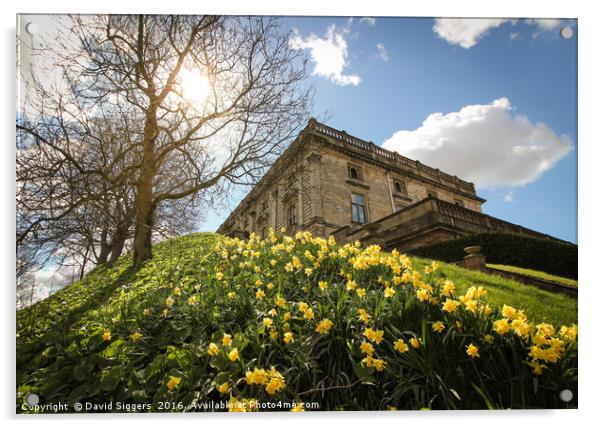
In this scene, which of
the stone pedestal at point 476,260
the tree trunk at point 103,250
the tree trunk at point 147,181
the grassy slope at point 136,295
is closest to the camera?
the grassy slope at point 136,295

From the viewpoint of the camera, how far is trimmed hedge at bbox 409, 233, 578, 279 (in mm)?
2707

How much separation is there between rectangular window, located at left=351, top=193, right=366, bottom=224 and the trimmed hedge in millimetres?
3912

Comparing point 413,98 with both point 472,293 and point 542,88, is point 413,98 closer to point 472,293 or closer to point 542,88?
point 542,88

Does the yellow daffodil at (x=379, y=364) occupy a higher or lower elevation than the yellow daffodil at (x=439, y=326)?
lower

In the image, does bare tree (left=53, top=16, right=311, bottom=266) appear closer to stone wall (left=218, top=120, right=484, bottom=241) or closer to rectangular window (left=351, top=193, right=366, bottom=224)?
stone wall (left=218, top=120, right=484, bottom=241)

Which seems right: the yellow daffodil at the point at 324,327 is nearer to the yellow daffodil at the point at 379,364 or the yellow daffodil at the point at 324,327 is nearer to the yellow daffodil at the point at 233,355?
the yellow daffodil at the point at 379,364

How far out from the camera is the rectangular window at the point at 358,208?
11.5 metres

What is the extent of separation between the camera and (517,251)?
5406 millimetres

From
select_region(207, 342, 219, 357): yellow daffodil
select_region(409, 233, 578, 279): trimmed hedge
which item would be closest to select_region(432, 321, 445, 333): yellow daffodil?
select_region(207, 342, 219, 357): yellow daffodil

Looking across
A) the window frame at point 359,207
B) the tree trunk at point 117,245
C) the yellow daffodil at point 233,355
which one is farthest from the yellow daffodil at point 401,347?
the window frame at point 359,207

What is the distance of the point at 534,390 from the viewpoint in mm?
1524

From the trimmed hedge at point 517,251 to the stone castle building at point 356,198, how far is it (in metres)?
0.38

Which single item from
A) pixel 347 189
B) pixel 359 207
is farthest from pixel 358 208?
pixel 347 189

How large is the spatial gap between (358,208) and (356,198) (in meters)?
0.40
